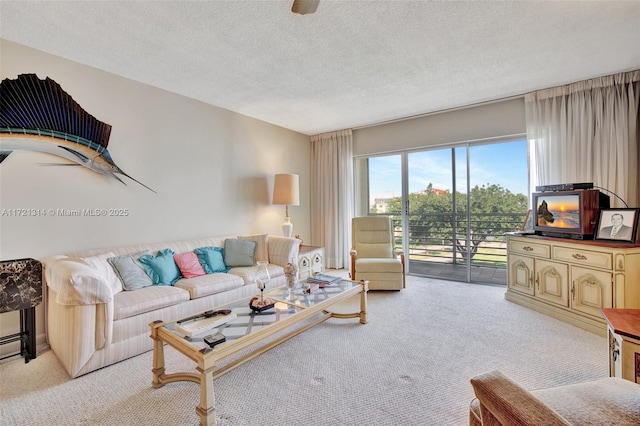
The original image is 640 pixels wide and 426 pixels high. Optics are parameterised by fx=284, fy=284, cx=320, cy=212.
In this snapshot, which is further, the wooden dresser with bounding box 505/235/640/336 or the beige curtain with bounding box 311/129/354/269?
the beige curtain with bounding box 311/129/354/269

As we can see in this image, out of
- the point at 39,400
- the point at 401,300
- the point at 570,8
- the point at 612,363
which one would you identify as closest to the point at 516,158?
the point at 570,8

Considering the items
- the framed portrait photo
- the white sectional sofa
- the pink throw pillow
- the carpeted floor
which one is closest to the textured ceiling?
the framed portrait photo

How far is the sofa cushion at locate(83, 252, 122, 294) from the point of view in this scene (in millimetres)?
2412

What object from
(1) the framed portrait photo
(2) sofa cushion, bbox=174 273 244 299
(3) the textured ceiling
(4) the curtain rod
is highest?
(4) the curtain rod

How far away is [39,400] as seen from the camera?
1741mm

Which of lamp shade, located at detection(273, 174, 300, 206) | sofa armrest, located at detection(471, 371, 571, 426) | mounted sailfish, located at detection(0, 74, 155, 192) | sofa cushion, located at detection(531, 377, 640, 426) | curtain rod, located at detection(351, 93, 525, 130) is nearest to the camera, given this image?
sofa armrest, located at detection(471, 371, 571, 426)

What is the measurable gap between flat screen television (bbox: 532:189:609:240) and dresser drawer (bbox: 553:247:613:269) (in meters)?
0.18

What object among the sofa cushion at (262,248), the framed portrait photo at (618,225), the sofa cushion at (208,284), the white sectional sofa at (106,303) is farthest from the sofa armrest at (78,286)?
the framed portrait photo at (618,225)

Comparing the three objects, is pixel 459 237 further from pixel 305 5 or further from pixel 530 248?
pixel 305 5

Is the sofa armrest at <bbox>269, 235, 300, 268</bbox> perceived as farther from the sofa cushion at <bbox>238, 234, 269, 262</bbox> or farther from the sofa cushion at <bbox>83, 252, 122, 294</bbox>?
the sofa cushion at <bbox>83, 252, 122, 294</bbox>

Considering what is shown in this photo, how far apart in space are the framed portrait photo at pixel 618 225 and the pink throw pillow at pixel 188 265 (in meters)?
4.03

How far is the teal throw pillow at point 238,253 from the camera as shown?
3.47m

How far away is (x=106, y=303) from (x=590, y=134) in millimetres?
5038

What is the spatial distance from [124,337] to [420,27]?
3.34 metres
